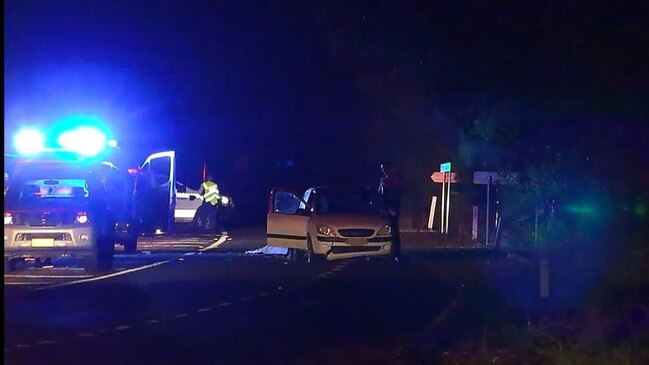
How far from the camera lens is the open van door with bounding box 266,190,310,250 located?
19406 millimetres

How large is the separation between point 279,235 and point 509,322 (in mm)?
9201

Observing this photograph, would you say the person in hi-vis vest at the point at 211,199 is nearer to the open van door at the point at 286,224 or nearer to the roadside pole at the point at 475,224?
the roadside pole at the point at 475,224

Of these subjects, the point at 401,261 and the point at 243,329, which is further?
the point at 401,261

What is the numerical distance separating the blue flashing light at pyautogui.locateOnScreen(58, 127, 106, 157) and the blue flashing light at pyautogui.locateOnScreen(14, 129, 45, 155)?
1.19 ft

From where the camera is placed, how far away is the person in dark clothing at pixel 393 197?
19.3 m

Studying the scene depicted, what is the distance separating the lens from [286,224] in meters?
19.8

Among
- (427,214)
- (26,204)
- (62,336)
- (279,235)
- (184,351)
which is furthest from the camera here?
(427,214)

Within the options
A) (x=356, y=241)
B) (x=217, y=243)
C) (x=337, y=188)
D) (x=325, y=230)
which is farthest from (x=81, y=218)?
(x=217, y=243)

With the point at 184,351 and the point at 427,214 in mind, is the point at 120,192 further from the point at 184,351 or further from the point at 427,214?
the point at 427,214

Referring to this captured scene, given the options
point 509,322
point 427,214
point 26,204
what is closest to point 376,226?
point 26,204

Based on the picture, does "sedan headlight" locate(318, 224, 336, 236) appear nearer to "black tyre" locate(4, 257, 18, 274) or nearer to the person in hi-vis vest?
"black tyre" locate(4, 257, 18, 274)

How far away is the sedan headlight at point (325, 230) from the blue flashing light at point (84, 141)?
4.14m

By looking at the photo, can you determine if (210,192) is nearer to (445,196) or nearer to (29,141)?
(445,196)

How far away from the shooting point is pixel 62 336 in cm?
1075
